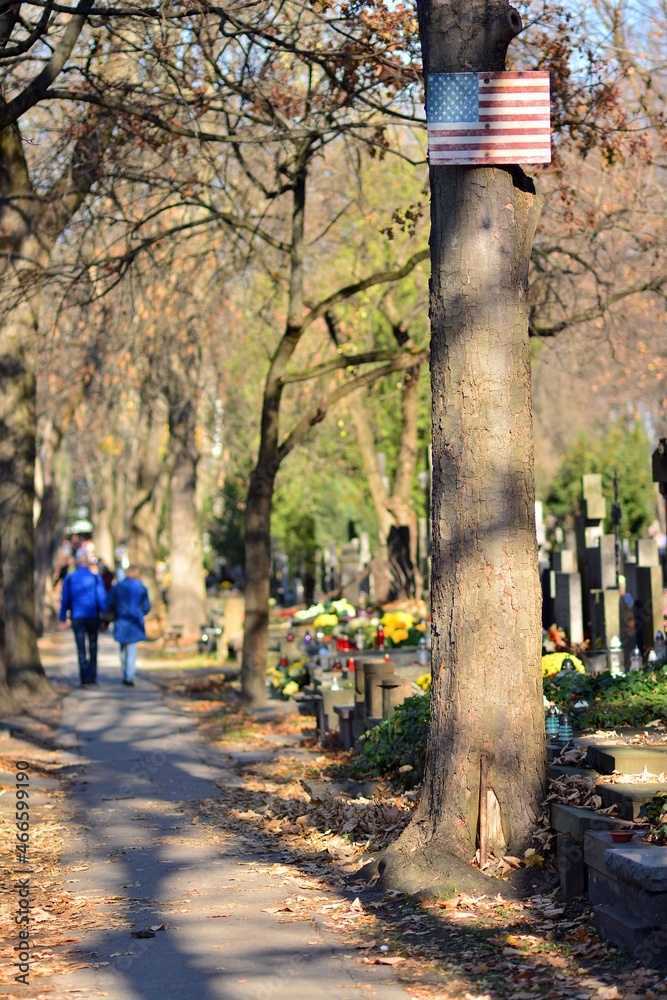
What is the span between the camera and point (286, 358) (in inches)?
656

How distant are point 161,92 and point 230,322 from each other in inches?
521

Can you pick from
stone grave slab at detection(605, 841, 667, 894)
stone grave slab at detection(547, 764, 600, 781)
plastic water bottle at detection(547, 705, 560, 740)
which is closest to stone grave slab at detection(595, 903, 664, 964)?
stone grave slab at detection(605, 841, 667, 894)

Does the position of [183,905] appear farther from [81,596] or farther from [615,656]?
[81,596]

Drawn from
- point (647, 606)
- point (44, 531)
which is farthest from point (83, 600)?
Result: point (44, 531)

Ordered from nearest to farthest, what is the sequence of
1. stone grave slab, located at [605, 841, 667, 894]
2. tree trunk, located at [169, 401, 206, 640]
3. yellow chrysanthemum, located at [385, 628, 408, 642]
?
1. stone grave slab, located at [605, 841, 667, 894]
2. yellow chrysanthemum, located at [385, 628, 408, 642]
3. tree trunk, located at [169, 401, 206, 640]

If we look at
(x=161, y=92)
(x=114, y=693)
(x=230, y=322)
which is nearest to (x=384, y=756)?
(x=161, y=92)

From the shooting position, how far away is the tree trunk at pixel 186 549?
30.8 m

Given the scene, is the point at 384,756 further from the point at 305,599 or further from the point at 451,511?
the point at 305,599

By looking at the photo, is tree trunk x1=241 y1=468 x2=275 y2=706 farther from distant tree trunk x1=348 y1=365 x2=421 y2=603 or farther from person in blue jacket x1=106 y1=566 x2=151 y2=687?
distant tree trunk x1=348 y1=365 x2=421 y2=603

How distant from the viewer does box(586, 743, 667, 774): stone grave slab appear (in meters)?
6.96

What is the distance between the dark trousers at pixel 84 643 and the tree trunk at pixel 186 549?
9.68 meters

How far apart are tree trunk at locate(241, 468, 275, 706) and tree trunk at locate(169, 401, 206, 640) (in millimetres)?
13601

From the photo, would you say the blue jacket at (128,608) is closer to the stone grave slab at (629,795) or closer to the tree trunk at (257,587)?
the tree trunk at (257,587)

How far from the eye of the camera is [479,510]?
23.8ft
